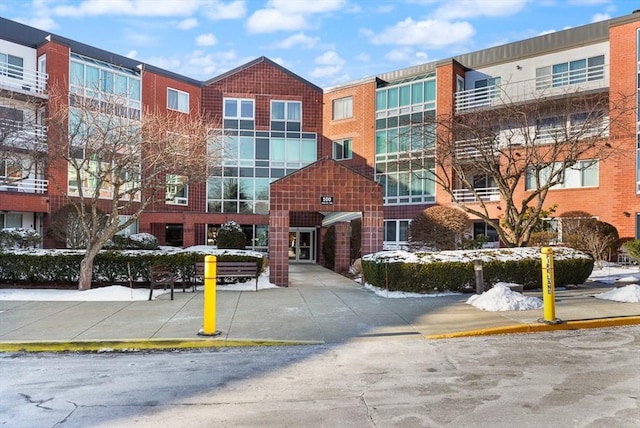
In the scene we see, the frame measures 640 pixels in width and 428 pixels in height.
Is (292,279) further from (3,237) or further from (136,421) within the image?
(136,421)

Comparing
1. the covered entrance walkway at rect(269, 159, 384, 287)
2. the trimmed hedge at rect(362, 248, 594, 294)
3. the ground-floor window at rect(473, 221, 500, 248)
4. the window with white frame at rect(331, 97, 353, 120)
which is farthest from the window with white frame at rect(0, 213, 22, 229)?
the ground-floor window at rect(473, 221, 500, 248)

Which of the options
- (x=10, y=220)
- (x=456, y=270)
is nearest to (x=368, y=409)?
(x=456, y=270)

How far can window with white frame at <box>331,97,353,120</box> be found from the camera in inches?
1403

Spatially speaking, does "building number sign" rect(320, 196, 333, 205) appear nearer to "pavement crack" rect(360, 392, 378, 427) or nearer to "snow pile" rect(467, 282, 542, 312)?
"snow pile" rect(467, 282, 542, 312)

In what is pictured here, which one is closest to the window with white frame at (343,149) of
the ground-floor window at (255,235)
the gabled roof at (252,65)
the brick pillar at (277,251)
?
the gabled roof at (252,65)

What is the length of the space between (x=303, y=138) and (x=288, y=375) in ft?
101

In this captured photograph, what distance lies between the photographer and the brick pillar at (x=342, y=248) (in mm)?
21359

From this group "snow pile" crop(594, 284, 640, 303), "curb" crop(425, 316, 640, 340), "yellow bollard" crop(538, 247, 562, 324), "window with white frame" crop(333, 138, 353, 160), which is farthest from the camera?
"window with white frame" crop(333, 138, 353, 160)

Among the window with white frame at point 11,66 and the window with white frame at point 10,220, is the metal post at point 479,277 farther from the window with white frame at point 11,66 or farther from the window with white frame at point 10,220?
the window with white frame at point 11,66

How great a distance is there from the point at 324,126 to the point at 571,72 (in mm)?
16379

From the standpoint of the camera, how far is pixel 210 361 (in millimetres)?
6973

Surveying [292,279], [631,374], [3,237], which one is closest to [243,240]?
[292,279]

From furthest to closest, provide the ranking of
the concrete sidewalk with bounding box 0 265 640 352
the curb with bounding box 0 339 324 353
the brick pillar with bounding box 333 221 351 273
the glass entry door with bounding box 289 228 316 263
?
the glass entry door with bounding box 289 228 316 263
the brick pillar with bounding box 333 221 351 273
the concrete sidewalk with bounding box 0 265 640 352
the curb with bounding box 0 339 324 353

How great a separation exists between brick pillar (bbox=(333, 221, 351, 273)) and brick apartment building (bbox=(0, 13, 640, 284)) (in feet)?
0.34
